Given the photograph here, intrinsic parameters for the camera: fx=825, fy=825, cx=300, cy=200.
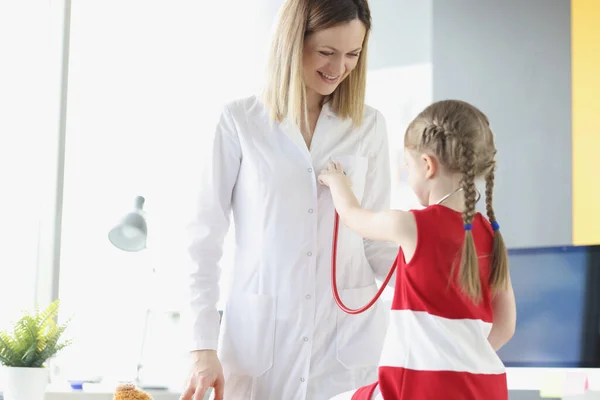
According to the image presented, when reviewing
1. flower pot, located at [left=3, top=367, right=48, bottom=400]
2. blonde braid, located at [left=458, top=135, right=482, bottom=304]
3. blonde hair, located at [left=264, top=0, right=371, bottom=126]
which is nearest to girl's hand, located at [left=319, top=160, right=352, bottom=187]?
blonde hair, located at [left=264, top=0, right=371, bottom=126]

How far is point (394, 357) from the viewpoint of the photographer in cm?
148

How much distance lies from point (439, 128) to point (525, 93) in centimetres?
254

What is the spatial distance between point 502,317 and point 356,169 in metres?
0.55

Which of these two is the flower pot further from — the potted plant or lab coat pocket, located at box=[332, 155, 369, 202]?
lab coat pocket, located at box=[332, 155, 369, 202]

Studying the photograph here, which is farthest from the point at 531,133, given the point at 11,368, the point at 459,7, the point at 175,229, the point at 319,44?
the point at 11,368

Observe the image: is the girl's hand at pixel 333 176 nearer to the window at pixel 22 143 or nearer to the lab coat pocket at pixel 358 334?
the lab coat pocket at pixel 358 334

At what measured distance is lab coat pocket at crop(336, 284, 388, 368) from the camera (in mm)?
1876

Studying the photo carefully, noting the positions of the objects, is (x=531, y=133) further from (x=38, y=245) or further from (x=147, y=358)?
(x=38, y=245)

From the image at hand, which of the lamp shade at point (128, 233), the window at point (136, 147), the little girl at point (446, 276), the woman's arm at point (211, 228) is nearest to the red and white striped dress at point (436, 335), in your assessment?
the little girl at point (446, 276)

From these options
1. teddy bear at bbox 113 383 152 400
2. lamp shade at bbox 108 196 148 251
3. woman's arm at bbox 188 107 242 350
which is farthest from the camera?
lamp shade at bbox 108 196 148 251

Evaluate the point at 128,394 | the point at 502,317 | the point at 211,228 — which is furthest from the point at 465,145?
the point at 128,394

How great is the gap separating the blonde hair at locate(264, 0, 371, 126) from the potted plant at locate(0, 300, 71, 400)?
150 cm

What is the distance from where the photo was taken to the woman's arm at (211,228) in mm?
1837

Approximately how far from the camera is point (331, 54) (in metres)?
1.93
